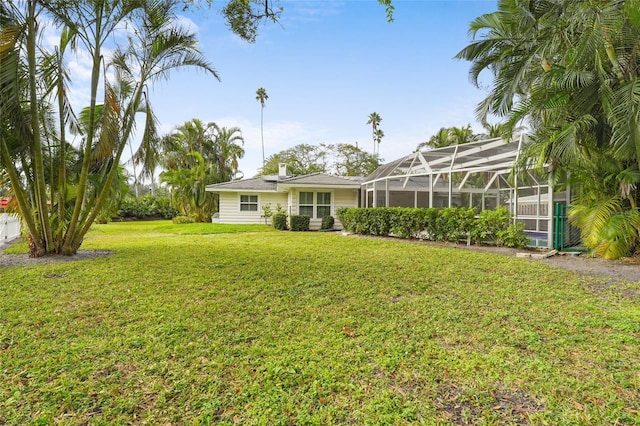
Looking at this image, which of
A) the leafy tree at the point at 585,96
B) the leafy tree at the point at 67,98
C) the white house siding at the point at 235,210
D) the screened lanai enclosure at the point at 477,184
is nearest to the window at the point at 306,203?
the white house siding at the point at 235,210

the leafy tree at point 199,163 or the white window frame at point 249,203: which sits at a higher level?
the leafy tree at point 199,163

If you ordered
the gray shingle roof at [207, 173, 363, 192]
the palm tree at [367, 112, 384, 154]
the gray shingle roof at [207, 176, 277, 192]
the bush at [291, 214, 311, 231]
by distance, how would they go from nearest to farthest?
the bush at [291, 214, 311, 231], the gray shingle roof at [207, 173, 363, 192], the gray shingle roof at [207, 176, 277, 192], the palm tree at [367, 112, 384, 154]

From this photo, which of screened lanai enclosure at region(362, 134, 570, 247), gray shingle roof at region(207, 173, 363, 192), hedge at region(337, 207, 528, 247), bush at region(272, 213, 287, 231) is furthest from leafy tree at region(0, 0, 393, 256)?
gray shingle roof at region(207, 173, 363, 192)

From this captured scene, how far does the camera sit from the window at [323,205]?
18062 mm

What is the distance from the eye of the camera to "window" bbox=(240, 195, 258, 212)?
1928 cm

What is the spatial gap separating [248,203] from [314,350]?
55.1 ft

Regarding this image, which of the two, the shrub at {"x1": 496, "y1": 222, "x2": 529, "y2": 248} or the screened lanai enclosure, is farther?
the screened lanai enclosure

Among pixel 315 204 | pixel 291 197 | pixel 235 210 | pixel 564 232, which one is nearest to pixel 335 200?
pixel 315 204

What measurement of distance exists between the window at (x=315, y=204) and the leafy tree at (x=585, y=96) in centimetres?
1011

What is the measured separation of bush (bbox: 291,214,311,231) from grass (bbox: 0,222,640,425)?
10844 millimetres

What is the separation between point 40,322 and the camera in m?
3.81

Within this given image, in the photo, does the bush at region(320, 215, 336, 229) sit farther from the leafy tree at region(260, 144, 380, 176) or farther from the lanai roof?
the leafy tree at region(260, 144, 380, 176)

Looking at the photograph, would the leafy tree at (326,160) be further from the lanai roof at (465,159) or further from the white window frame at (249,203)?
the lanai roof at (465,159)

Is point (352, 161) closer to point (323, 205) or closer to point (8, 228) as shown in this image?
point (323, 205)
